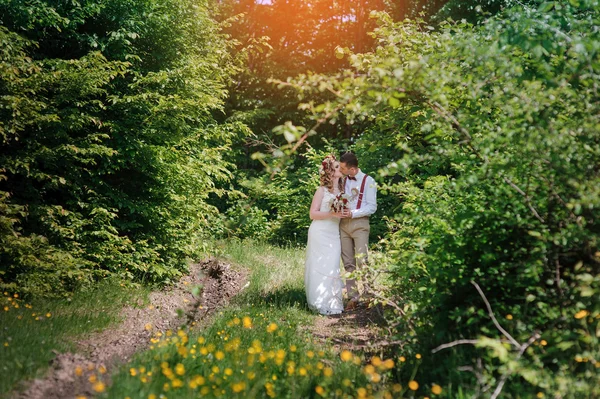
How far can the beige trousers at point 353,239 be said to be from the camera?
7152 mm

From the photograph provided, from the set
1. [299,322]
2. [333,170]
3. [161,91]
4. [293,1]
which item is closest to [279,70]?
[293,1]

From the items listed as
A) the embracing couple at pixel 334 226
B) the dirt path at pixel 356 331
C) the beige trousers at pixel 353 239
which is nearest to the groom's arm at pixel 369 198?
the embracing couple at pixel 334 226

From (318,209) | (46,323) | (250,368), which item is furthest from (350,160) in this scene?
(46,323)

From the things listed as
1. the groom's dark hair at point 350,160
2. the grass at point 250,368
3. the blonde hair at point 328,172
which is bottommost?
the grass at point 250,368

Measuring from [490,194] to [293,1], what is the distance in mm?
18398


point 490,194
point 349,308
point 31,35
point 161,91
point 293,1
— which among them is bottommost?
point 349,308

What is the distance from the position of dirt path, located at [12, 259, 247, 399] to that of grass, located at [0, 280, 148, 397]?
14 centimetres

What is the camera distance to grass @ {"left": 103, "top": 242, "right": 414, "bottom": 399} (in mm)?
3379

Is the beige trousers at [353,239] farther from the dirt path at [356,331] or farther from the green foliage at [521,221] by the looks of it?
the green foliage at [521,221]

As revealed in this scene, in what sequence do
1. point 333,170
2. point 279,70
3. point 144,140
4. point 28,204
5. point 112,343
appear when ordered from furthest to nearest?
point 279,70, point 144,140, point 333,170, point 28,204, point 112,343

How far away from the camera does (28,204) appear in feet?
21.1

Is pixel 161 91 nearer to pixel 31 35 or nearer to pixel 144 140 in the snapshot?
pixel 144 140

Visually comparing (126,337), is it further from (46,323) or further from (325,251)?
(325,251)

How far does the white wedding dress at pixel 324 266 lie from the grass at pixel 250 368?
835mm
